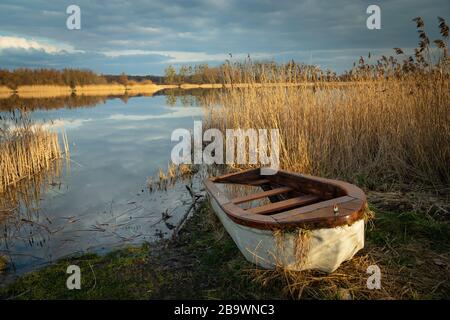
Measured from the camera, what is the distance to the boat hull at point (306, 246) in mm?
2504

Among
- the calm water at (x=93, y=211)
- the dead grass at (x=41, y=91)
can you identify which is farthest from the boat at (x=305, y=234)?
the dead grass at (x=41, y=91)

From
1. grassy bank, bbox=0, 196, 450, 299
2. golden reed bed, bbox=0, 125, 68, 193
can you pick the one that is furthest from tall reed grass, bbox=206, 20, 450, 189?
golden reed bed, bbox=0, 125, 68, 193

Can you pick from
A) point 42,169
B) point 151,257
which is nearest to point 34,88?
point 42,169

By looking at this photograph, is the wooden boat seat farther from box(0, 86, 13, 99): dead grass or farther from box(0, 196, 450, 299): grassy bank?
box(0, 86, 13, 99): dead grass

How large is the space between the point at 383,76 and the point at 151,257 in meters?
5.44

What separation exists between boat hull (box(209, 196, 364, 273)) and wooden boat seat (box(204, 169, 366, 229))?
0.06 metres

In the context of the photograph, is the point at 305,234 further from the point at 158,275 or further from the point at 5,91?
the point at 5,91

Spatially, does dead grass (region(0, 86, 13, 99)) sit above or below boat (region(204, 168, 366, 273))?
above

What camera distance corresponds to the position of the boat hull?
2504 mm

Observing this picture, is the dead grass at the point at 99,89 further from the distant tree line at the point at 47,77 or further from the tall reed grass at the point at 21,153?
the tall reed grass at the point at 21,153

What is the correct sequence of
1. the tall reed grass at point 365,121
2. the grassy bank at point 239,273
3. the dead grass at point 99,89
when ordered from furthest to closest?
the dead grass at point 99,89, the tall reed grass at point 365,121, the grassy bank at point 239,273

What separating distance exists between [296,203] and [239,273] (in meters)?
0.86

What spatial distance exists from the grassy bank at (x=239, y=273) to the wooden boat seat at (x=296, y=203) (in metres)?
0.49
